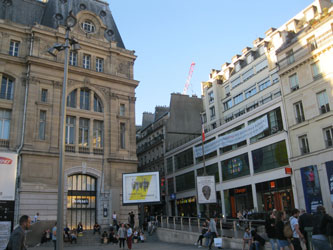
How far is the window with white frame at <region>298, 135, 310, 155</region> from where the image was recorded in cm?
3193

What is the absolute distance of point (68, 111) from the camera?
1346 inches

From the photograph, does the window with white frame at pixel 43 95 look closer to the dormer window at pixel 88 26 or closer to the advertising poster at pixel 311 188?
the dormer window at pixel 88 26

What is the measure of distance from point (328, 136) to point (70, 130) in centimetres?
2449

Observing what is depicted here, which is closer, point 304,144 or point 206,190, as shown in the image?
point 206,190

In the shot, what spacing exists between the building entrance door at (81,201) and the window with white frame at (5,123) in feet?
23.5

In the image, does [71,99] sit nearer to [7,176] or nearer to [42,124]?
[42,124]

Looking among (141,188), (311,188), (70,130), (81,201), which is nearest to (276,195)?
(311,188)

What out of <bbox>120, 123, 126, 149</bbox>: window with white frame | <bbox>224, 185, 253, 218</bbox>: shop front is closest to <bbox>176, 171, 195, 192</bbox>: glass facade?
<bbox>224, 185, 253, 218</bbox>: shop front

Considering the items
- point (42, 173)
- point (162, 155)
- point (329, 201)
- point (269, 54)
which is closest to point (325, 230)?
point (329, 201)

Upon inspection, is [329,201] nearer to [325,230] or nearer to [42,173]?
[325,230]

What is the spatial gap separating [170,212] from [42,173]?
27.1m

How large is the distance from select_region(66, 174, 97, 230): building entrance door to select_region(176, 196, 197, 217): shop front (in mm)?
17468

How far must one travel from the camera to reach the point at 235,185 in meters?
40.5

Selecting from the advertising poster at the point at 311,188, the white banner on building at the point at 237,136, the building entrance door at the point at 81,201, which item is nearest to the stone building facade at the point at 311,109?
the advertising poster at the point at 311,188
